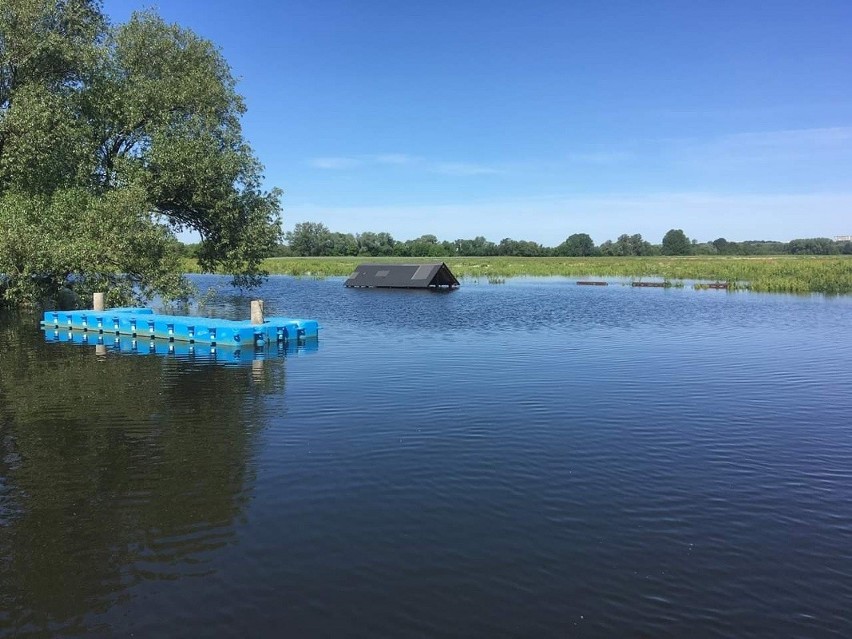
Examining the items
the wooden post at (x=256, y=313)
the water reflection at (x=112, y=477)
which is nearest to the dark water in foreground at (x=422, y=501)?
the water reflection at (x=112, y=477)

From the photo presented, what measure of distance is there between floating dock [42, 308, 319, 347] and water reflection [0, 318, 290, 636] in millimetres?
4939

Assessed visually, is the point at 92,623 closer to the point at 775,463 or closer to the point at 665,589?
the point at 665,589

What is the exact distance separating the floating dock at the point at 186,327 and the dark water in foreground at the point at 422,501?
4.07 meters

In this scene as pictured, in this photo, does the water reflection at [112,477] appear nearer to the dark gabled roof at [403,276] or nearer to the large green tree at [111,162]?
the large green tree at [111,162]

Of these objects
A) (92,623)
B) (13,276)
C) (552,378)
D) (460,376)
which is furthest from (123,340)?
(92,623)

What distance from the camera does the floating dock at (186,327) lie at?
2602 centimetres

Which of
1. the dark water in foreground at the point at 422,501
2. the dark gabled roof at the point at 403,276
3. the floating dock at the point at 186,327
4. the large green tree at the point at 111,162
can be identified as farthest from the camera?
the dark gabled roof at the point at 403,276

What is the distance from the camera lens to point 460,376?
67.4ft

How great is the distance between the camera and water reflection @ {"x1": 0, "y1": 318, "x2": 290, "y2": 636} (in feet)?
24.9

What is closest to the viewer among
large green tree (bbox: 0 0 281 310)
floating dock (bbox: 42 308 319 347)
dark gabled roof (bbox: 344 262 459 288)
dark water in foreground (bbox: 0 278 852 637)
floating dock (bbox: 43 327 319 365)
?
dark water in foreground (bbox: 0 278 852 637)

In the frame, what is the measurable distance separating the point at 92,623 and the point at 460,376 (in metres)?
14.7

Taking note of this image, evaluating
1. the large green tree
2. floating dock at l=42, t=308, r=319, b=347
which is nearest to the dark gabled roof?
the large green tree

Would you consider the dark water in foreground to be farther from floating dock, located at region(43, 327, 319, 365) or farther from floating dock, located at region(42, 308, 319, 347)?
floating dock, located at region(42, 308, 319, 347)

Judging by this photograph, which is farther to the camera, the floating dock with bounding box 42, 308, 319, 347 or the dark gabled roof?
the dark gabled roof
